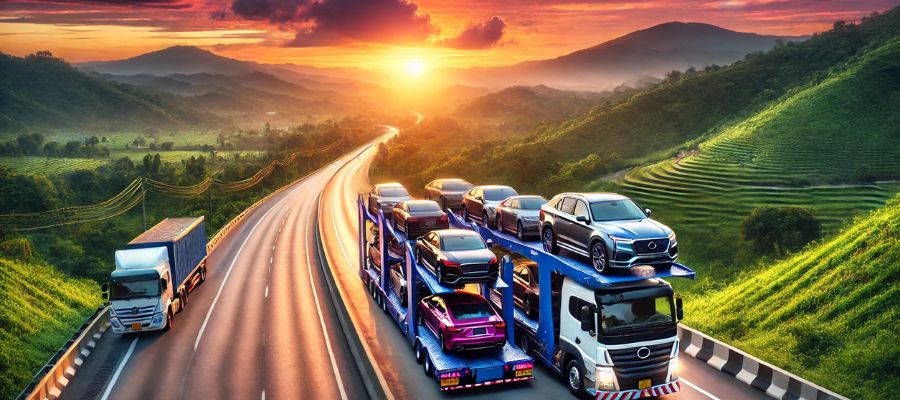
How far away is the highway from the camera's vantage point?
18.1 metres

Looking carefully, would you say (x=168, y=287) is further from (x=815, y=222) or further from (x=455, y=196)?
(x=815, y=222)

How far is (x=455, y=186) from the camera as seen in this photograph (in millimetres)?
30391

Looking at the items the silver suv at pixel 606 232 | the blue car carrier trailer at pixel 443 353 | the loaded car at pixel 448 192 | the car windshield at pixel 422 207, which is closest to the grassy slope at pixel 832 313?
the silver suv at pixel 606 232

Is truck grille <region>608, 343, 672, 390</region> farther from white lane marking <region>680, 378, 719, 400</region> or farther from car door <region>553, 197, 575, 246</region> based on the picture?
car door <region>553, 197, 575, 246</region>

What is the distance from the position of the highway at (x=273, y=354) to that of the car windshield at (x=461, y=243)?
4.08m

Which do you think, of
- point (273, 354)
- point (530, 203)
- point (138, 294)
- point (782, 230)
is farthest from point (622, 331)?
point (782, 230)

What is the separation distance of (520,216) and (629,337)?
6359 mm

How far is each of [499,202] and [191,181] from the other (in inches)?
3593

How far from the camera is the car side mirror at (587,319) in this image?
14672 mm

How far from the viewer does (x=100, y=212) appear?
81.1 m

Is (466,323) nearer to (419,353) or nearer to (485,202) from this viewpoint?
(419,353)

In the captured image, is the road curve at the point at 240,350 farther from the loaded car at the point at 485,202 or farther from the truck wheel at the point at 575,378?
the loaded car at the point at 485,202

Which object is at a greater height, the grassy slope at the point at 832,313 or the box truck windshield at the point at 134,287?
the box truck windshield at the point at 134,287

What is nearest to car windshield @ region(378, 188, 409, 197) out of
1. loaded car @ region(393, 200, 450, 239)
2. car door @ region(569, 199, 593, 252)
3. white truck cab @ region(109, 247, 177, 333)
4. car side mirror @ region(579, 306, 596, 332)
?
loaded car @ region(393, 200, 450, 239)
